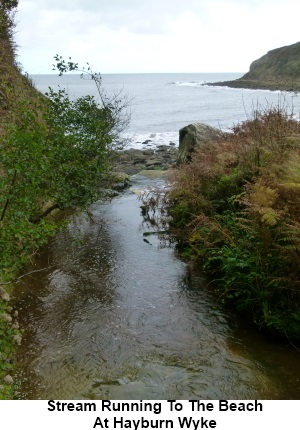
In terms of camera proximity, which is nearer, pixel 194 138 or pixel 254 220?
pixel 254 220

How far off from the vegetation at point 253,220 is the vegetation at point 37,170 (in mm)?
3013

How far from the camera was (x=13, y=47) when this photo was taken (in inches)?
779

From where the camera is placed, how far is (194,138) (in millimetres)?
16766

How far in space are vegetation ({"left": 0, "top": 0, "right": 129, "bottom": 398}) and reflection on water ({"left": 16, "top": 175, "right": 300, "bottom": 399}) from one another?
67 cm

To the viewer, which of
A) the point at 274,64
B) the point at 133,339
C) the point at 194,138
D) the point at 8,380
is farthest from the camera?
the point at 274,64

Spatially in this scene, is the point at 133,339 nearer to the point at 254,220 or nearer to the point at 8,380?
the point at 8,380

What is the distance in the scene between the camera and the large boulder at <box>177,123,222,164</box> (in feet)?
54.0

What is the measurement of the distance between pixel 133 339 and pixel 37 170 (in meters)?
3.31

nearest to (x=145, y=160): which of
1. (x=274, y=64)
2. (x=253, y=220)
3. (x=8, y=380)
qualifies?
(x=253, y=220)

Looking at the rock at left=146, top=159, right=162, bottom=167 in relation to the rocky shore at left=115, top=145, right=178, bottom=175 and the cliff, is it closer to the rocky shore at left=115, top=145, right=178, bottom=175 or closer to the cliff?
the rocky shore at left=115, top=145, right=178, bottom=175

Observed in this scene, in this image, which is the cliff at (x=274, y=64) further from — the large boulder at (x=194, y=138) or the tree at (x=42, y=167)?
the tree at (x=42, y=167)

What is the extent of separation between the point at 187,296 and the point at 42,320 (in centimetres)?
299

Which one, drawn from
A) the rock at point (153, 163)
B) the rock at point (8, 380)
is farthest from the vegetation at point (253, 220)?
the rock at point (153, 163)

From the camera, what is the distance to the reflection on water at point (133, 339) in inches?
233
